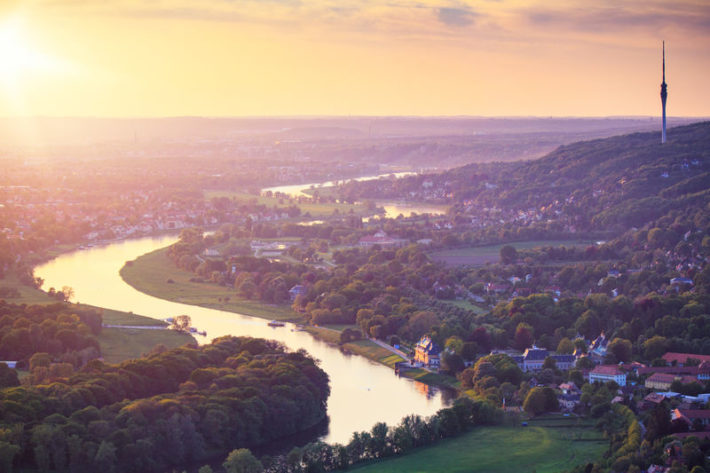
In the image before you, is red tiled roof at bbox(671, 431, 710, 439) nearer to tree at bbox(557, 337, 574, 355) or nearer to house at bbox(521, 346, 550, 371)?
house at bbox(521, 346, 550, 371)

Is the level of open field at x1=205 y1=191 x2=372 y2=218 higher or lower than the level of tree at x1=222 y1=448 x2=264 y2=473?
higher

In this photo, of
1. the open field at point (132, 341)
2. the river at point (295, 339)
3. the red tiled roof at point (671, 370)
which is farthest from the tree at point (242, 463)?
the red tiled roof at point (671, 370)

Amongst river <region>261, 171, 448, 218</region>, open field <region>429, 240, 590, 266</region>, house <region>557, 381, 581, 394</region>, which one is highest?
river <region>261, 171, 448, 218</region>

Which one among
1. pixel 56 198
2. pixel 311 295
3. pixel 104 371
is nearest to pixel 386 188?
pixel 56 198

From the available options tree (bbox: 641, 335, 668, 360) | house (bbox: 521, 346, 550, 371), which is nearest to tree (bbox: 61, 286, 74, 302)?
house (bbox: 521, 346, 550, 371)

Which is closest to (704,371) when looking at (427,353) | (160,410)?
(427,353)
